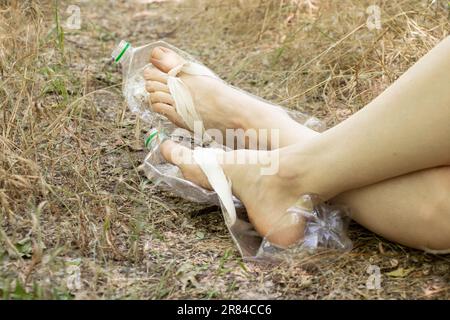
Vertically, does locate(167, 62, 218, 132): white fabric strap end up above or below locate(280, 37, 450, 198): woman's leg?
above

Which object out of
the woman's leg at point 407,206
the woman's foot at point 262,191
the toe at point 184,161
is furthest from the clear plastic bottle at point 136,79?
the woman's leg at point 407,206

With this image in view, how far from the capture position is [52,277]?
1.07m

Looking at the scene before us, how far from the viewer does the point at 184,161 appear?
1.42 meters

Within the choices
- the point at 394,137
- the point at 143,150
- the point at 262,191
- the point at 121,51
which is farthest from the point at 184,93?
the point at 394,137

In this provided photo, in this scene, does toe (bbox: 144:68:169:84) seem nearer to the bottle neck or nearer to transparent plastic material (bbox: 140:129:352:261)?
the bottle neck

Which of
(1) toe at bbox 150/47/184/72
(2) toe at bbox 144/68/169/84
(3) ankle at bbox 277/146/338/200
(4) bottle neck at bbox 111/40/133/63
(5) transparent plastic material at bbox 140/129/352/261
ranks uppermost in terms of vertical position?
(4) bottle neck at bbox 111/40/133/63

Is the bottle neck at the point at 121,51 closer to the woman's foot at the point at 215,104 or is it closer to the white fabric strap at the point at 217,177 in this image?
the woman's foot at the point at 215,104

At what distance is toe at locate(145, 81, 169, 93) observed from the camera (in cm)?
164

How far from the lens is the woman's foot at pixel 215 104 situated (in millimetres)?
1490

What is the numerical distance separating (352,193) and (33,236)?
555 mm

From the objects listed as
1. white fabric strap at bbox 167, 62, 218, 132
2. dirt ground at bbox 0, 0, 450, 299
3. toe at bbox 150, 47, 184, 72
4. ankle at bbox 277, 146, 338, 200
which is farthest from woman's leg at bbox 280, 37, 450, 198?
toe at bbox 150, 47, 184, 72

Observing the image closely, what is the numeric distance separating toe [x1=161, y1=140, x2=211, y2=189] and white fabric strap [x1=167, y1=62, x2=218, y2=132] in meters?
0.11

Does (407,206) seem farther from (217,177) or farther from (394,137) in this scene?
(217,177)
